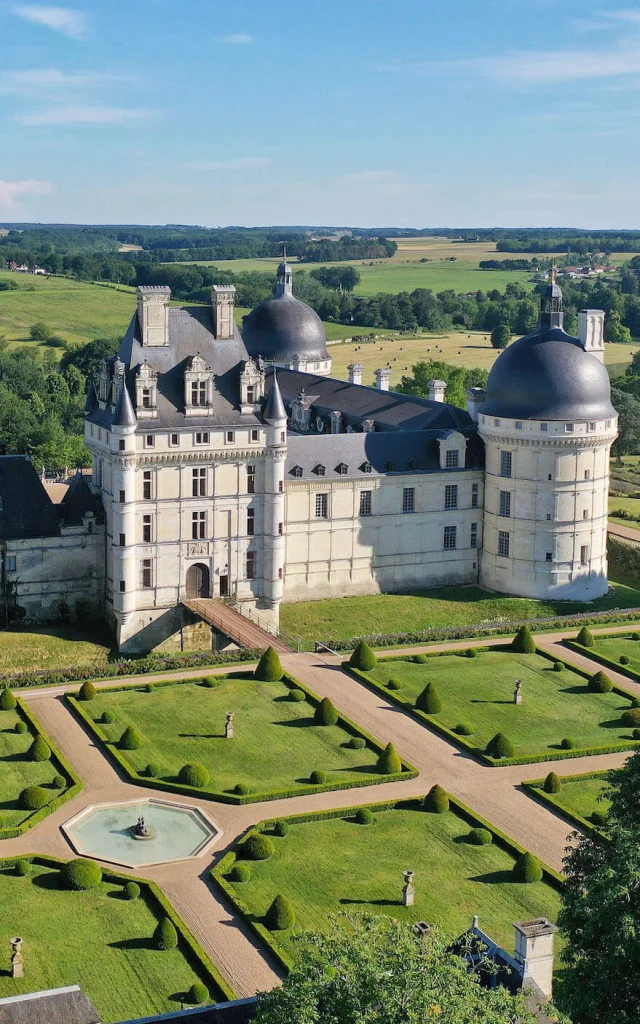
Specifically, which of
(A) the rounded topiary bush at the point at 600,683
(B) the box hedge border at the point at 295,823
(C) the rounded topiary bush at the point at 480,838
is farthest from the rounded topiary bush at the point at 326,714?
(A) the rounded topiary bush at the point at 600,683

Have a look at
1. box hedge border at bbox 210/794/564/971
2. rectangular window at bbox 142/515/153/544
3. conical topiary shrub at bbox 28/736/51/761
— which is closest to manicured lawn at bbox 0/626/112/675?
rectangular window at bbox 142/515/153/544

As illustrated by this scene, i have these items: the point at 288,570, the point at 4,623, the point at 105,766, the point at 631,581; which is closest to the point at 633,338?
the point at 631,581

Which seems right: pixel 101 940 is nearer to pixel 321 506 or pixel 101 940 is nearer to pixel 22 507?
pixel 22 507

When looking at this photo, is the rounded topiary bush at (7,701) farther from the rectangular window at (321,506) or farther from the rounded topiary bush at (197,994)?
the rounded topiary bush at (197,994)

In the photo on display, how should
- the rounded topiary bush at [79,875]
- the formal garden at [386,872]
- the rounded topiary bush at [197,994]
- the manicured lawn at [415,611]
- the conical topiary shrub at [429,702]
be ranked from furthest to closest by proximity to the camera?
the manicured lawn at [415,611] → the conical topiary shrub at [429,702] → the rounded topiary bush at [79,875] → the formal garden at [386,872] → the rounded topiary bush at [197,994]

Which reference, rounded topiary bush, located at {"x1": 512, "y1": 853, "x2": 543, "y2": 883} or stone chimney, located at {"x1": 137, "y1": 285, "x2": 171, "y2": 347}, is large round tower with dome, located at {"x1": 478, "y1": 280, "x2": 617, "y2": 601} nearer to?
stone chimney, located at {"x1": 137, "y1": 285, "x2": 171, "y2": 347}

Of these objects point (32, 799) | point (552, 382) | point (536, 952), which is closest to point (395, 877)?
point (536, 952)
